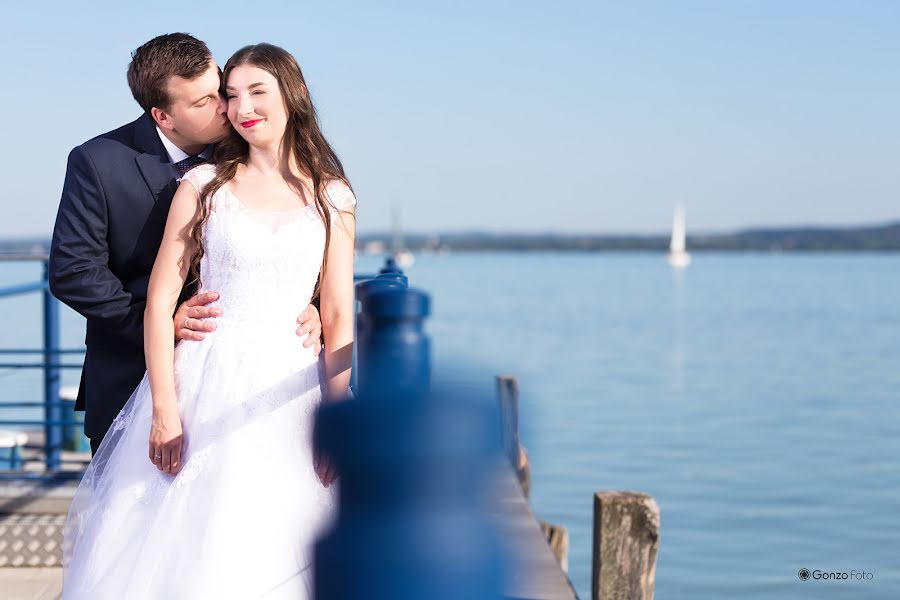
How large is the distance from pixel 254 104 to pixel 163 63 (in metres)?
0.31

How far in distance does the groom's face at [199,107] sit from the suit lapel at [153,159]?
0.10m

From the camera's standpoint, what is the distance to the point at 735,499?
16391 mm

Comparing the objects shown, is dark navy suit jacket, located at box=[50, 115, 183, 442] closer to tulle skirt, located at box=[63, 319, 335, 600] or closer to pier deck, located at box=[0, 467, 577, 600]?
tulle skirt, located at box=[63, 319, 335, 600]

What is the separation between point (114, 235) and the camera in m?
2.95

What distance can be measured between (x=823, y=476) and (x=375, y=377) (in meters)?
18.1

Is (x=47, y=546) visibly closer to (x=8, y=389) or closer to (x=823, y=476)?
(x=823, y=476)

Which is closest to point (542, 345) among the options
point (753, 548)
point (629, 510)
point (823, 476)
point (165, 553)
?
point (823, 476)

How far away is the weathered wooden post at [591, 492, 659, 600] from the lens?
517cm

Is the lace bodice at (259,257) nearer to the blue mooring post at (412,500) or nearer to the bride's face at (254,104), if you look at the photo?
the bride's face at (254,104)

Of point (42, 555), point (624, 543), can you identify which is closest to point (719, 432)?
point (624, 543)

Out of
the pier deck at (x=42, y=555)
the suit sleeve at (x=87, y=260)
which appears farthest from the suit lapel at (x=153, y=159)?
the pier deck at (x=42, y=555)

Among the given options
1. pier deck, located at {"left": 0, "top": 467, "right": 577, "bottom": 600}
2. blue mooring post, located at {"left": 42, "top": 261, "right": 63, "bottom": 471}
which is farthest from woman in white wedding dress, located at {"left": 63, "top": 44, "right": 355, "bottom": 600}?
Answer: blue mooring post, located at {"left": 42, "top": 261, "right": 63, "bottom": 471}

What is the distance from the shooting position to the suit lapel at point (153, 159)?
2965 millimetres

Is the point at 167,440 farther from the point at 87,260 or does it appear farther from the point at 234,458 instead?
the point at 87,260
